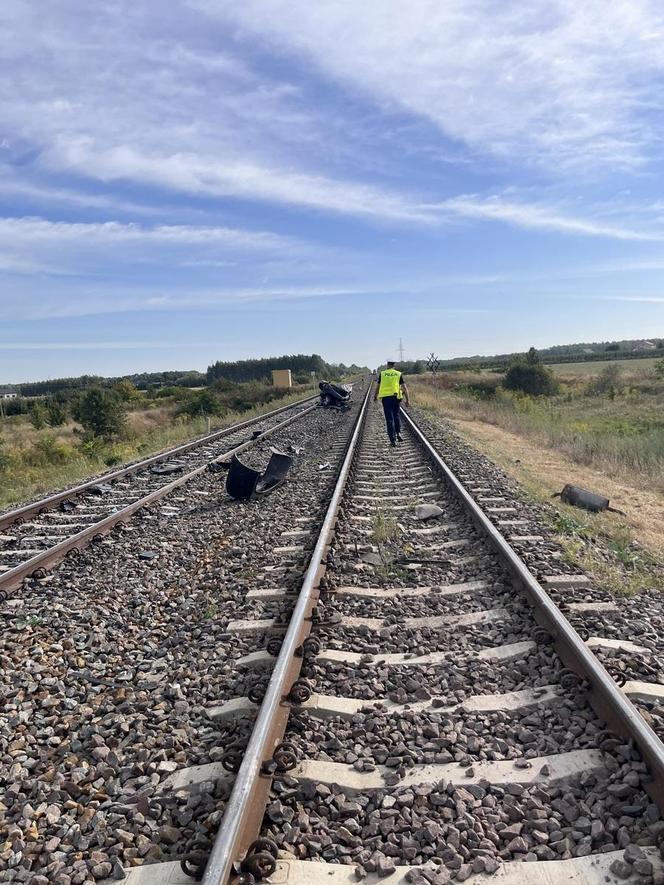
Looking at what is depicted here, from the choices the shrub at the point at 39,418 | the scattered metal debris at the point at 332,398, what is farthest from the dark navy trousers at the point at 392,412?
the shrub at the point at 39,418

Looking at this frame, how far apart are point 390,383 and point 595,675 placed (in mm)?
10622

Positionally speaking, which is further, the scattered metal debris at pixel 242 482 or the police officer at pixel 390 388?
the police officer at pixel 390 388

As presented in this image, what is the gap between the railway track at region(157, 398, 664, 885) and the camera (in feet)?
8.21

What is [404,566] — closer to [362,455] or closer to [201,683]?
[201,683]

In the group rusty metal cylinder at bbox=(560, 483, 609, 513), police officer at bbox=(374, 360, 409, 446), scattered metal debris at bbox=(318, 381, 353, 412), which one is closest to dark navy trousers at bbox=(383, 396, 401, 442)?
police officer at bbox=(374, 360, 409, 446)

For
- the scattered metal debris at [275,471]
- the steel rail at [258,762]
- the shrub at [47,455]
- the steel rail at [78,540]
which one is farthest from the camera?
the shrub at [47,455]

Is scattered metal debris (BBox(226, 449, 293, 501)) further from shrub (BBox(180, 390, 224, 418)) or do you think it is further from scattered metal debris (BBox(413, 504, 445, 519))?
shrub (BBox(180, 390, 224, 418))

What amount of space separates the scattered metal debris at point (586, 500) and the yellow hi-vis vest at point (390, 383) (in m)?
5.22

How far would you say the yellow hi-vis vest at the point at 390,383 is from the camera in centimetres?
1382

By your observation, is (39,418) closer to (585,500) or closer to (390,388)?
(390,388)

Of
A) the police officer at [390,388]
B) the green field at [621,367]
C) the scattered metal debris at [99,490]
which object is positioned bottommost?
the scattered metal debris at [99,490]

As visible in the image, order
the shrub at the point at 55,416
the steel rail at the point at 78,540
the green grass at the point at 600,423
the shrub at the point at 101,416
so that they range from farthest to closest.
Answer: the shrub at the point at 55,416
the shrub at the point at 101,416
the green grass at the point at 600,423
the steel rail at the point at 78,540

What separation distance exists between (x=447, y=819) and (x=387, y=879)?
1.30 feet

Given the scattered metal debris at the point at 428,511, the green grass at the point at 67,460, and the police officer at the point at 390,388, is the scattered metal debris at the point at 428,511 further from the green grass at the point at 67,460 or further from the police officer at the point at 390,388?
the green grass at the point at 67,460
